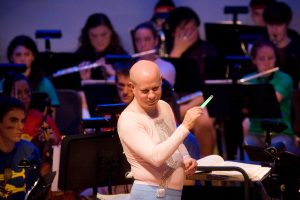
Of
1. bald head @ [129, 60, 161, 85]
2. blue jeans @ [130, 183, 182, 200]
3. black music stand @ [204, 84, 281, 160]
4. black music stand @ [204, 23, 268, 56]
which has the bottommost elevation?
blue jeans @ [130, 183, 182, 200]

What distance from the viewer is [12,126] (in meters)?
4.60

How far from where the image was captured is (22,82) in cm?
576

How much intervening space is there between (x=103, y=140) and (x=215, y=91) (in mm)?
2077

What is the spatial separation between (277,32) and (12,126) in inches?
140

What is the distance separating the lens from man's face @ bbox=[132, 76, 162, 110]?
133 inches

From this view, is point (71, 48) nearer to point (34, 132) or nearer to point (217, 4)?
point (217, 4)

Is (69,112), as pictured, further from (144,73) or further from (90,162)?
(144,73)

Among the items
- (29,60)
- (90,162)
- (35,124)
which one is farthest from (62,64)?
(90,162)

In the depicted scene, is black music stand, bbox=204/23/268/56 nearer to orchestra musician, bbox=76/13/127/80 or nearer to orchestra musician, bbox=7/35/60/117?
orchestra musician, bbox=76/13/127/80

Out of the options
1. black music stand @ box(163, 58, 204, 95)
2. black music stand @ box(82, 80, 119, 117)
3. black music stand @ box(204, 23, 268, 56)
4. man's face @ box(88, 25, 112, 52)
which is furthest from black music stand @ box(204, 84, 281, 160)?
man's face @ box(88, 25, 112, 52)

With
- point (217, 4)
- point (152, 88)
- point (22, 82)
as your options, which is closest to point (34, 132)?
point (22, 82)

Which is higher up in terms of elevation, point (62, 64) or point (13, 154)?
point (62, 64)

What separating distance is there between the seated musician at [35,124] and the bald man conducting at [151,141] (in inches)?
62.5

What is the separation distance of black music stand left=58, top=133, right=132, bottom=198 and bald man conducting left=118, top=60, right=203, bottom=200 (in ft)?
2.56
